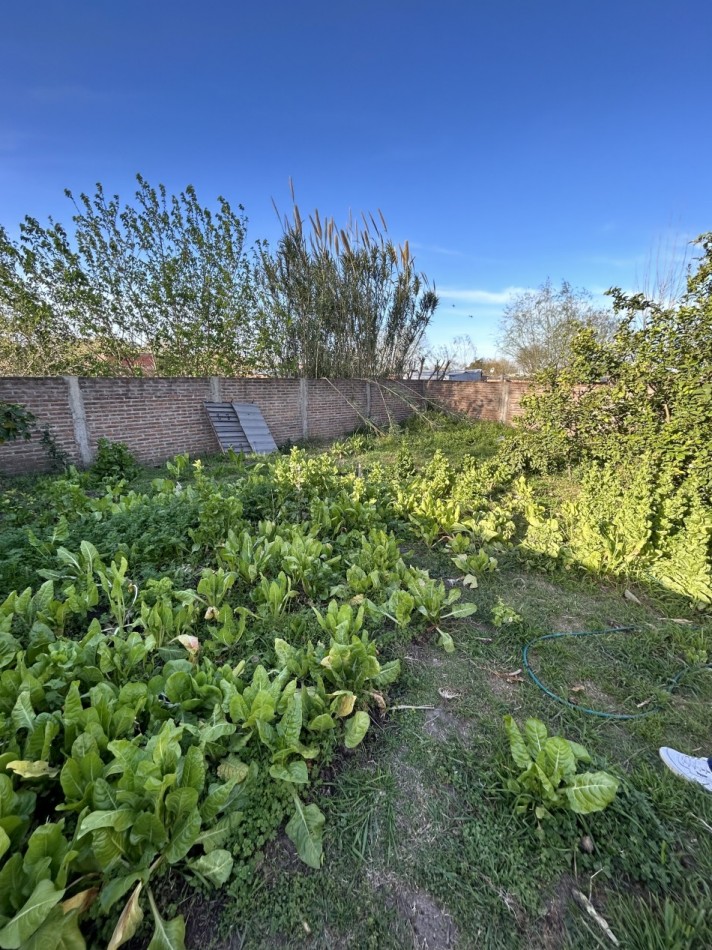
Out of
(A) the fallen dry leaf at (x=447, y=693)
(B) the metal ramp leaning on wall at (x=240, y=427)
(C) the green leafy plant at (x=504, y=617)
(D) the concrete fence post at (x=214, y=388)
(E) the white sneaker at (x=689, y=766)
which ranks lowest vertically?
(E) the white sneaker at (x=689, y=766)

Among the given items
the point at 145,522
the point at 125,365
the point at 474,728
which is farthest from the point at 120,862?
the point at 125,365

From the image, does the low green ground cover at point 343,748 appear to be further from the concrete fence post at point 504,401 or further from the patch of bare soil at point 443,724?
the concrete fence post at point 504,401

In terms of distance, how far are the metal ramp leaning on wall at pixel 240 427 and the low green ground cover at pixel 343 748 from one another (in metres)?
4.89

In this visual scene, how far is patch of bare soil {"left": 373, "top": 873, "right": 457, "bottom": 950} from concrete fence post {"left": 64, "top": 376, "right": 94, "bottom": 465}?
665 centimetres

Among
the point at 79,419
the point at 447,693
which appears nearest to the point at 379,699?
the point at 447,693

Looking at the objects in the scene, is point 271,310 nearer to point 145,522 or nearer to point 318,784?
point 145,522

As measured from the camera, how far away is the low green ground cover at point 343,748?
3.65 feet

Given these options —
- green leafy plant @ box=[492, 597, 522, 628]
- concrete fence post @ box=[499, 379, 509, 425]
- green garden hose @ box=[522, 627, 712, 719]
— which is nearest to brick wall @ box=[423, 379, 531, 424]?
concrete fence post @ box=[499, 379, 509, 425]

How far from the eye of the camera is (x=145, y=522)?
3.22 metres

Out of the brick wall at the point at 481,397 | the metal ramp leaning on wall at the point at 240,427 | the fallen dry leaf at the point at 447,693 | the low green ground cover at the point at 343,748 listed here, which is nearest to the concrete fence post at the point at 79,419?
the metal ramp leaning on wall at the point at 240,427

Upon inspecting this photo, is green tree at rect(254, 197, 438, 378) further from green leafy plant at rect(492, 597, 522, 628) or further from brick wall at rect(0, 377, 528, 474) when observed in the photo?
green leafy plant at rect(492, 597, 522, 628)

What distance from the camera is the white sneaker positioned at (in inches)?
59.3

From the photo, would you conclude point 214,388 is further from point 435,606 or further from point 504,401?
point 504,401

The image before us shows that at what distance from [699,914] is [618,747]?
58cm
